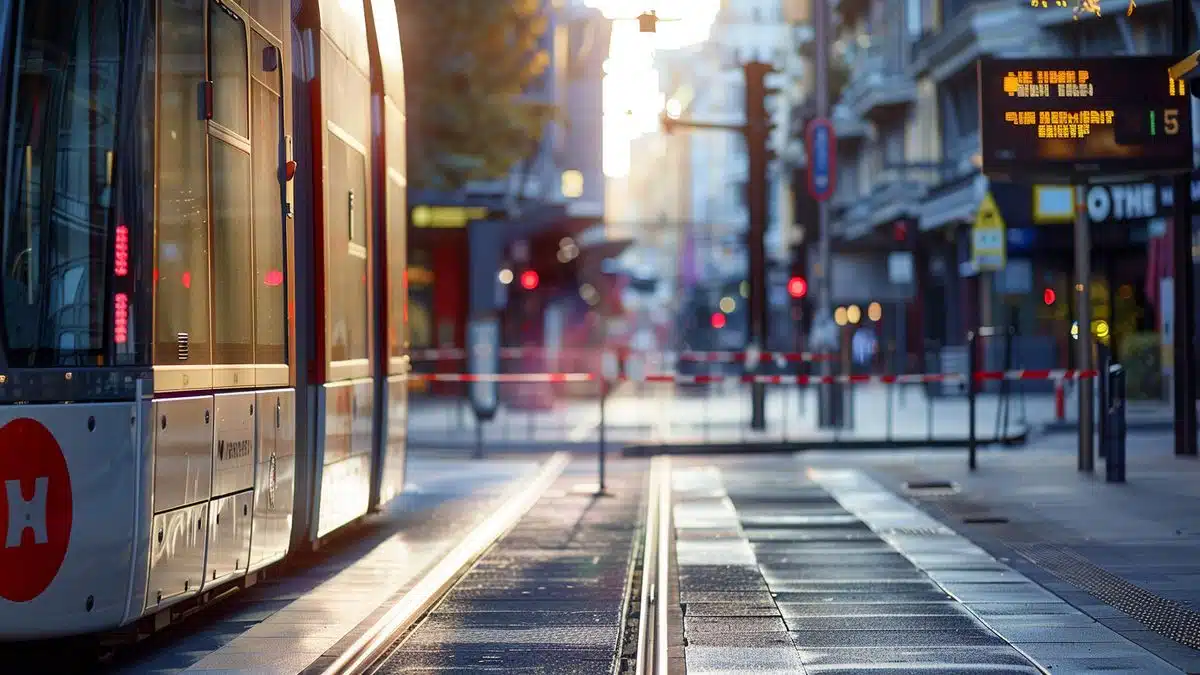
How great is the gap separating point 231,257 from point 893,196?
43065mm

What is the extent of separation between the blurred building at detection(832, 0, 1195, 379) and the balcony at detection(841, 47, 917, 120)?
0.06m

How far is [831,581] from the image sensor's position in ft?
38.4

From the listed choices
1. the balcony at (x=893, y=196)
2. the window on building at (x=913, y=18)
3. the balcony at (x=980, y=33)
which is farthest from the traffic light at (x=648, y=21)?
the window on building at (x=913, y=18)

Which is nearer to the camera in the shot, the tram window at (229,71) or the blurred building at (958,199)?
the tram window at (229,71)

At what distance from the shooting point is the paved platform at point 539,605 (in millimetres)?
8836

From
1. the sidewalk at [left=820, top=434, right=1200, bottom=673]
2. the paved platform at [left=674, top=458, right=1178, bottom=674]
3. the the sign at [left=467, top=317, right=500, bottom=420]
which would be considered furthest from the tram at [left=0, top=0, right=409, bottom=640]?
the the sign at [left=467, top=317, right=500, bottom=420]

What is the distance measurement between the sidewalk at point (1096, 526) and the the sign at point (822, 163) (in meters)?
8.52

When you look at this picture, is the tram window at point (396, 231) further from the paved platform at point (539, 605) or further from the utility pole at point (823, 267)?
the utility pole at point (823, 267)

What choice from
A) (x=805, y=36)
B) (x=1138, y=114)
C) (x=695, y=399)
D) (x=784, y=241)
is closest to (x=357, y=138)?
(x=1138, y=114)

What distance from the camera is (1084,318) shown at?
750 inches

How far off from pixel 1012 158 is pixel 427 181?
460 inches

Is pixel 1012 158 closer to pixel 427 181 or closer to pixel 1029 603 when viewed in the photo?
pixel 1029 603

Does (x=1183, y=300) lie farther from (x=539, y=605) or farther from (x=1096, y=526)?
(x=539, y=605)

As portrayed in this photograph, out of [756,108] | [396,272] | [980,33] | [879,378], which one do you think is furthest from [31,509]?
[980,33]
